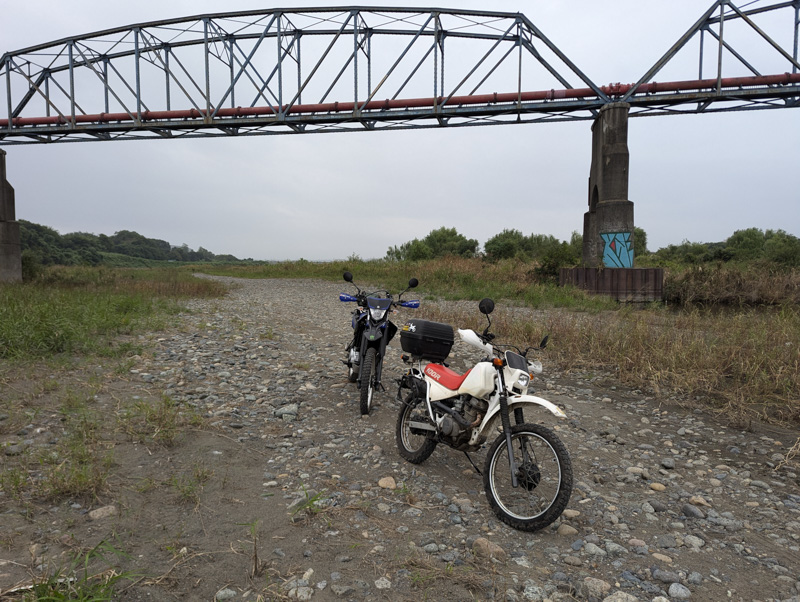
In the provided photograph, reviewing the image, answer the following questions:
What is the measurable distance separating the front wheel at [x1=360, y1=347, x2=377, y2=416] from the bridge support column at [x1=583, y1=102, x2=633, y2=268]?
13805 mm

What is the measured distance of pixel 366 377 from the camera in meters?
5.25

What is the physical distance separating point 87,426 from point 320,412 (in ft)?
7.83

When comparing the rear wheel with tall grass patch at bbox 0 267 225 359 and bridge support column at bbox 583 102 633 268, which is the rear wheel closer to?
tall grass patch at bbox 0 267 225 359

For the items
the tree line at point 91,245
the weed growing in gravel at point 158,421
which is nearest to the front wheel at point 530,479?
the weed growing in gravel at point 158,421

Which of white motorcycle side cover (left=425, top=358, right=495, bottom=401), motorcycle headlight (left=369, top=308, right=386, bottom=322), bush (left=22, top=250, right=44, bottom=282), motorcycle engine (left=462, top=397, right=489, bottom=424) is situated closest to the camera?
white motorcycle side cover (left=425, top=358, right=495, bottom=401)

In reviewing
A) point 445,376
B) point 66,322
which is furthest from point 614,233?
point 66,322

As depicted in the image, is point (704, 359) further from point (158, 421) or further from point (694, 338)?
point (158, 421)

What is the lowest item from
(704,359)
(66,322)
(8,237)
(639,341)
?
(704,359)

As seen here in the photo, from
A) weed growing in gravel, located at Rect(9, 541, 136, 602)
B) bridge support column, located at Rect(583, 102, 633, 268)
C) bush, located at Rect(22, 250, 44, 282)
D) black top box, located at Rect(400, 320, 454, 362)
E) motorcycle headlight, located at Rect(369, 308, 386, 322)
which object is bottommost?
weed growing in gravel, located at Rect(9, 541, 136, 602)

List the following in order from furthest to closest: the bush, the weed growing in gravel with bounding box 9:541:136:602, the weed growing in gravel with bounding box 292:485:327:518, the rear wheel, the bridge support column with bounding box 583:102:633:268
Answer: the bush → the bridge support column with bounding box 583:102:633:268 → the rear wheel → the weed growing in gravel with bounding box 292:485:327:518 → the weed growing in gravel with bounding box 9:541:136:602

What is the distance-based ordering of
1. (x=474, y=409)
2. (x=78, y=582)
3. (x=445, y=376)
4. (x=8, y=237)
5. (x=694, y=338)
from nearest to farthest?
(x=78, y=582) → (x=474, y=409) → (x=445, y=376) → (x=694, y=338) → (x=8, y=237)

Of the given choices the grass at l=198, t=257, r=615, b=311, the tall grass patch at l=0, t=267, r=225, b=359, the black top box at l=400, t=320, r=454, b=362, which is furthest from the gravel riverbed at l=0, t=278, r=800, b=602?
the grass at l=198, t=257, r=615, b=311

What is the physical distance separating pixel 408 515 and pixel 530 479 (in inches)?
37.2

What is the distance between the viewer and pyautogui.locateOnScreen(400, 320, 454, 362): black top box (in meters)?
4.42
